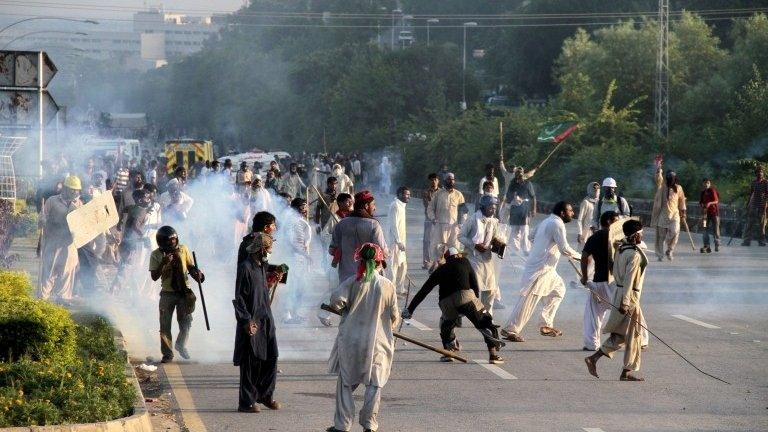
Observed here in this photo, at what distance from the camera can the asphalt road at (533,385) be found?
10.2 m

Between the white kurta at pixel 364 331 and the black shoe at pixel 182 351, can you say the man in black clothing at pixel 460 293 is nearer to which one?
the black shoe at pixel 182 351

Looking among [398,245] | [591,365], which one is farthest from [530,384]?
[398,245]

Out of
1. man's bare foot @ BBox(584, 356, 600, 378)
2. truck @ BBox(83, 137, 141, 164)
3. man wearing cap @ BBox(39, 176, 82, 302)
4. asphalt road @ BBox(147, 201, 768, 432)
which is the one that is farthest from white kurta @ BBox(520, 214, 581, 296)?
truck @ BBox(83, 137, 141, 164)

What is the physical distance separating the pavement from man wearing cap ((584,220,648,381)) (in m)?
0.20

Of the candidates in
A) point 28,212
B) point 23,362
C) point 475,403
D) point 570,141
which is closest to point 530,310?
point 475,403

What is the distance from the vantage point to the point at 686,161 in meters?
41.6

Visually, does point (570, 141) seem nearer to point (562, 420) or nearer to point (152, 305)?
point (152, 305)

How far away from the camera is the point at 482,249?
1486 cm

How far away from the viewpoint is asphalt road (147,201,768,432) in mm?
10211

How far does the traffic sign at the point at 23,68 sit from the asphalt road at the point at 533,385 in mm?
3229

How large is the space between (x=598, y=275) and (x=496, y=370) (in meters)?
1.75

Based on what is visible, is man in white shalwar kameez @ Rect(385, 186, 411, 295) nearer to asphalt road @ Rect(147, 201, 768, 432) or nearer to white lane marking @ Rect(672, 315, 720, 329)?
asphalt road @ Rect(147, 201, 768, 432)

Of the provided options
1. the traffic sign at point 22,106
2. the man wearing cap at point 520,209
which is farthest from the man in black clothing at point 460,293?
the man wearing cap at point 520,209

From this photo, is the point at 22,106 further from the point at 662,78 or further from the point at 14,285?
the point at 662,78
